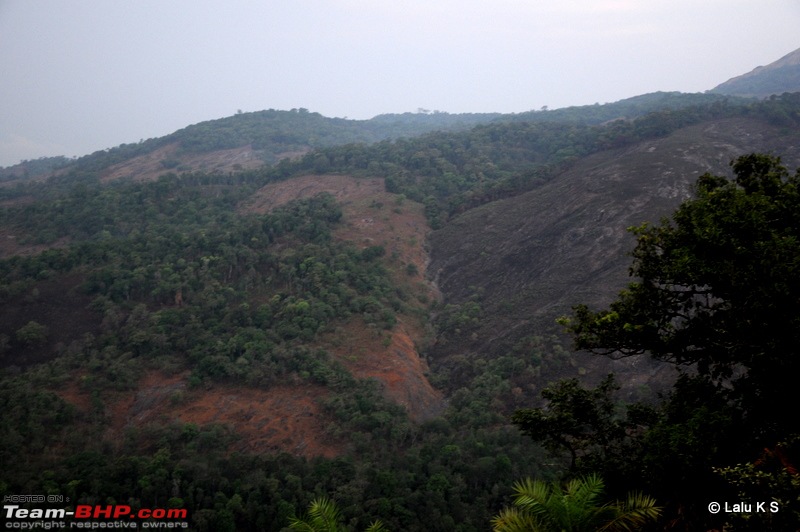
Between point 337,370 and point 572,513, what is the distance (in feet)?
64.1

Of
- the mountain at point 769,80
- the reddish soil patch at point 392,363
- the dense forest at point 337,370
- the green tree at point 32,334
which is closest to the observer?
the dense forest at point 337,370

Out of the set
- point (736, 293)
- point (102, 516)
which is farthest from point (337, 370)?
point (736, 293)

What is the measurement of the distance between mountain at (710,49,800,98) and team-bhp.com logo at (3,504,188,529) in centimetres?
9740

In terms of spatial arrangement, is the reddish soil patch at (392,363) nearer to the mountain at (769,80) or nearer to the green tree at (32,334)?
the green tree at (32,334)

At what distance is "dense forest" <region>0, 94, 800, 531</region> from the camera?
7.94 metres

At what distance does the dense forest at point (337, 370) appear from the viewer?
26.1ft

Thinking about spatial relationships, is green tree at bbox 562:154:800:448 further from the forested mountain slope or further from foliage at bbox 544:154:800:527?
the forested mountain slope

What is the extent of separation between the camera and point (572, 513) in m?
5.88

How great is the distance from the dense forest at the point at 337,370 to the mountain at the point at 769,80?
158ft

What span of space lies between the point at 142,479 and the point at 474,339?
61.7ft

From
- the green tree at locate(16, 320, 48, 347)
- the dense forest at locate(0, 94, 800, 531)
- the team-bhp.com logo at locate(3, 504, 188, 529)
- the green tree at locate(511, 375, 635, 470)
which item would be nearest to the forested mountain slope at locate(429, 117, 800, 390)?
the dense forest at locate(0, 94, 800, 531)

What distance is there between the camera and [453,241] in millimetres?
40594

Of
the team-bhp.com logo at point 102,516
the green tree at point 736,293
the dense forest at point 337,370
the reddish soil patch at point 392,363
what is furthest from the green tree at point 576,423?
the reddish soil patch at point 392,363

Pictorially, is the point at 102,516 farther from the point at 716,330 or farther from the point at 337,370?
the point at 716,330
